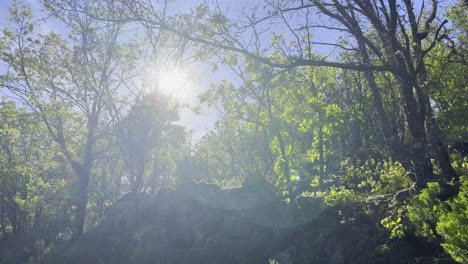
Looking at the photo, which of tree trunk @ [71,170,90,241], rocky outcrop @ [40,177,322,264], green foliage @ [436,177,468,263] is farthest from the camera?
tree trunk @ [71,170,90,241]

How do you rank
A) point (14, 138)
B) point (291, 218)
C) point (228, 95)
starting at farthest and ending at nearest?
point (14, 138) < point (291, 218) < point (228, 95)

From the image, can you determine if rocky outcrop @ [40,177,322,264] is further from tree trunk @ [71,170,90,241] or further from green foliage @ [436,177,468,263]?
green foliage @ [436,177,468,263]

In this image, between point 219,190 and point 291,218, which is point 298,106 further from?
point 219,190

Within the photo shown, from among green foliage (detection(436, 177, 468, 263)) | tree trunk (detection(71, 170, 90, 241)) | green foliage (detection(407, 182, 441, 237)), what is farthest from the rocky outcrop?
green foliage (detection(436, 177, 468, 263))

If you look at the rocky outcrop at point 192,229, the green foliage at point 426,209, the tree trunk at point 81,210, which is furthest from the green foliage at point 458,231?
the tree trunk at point 81,210

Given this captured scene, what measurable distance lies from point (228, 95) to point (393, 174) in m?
5.04

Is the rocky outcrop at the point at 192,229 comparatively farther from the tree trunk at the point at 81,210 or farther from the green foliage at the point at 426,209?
the green foliage at the point at 426,209

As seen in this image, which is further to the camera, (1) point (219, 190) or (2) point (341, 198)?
(1) point (219, 190)

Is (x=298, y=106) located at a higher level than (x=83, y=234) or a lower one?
higher

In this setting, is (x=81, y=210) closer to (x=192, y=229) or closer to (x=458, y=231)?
(x=192, y=229)

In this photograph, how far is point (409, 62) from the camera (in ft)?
26.0

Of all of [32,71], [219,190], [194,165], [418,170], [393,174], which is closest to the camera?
[418,170]

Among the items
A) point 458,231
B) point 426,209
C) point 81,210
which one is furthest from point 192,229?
point 458,231

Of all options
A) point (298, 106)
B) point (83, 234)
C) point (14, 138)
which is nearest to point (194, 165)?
point (14, 138)
